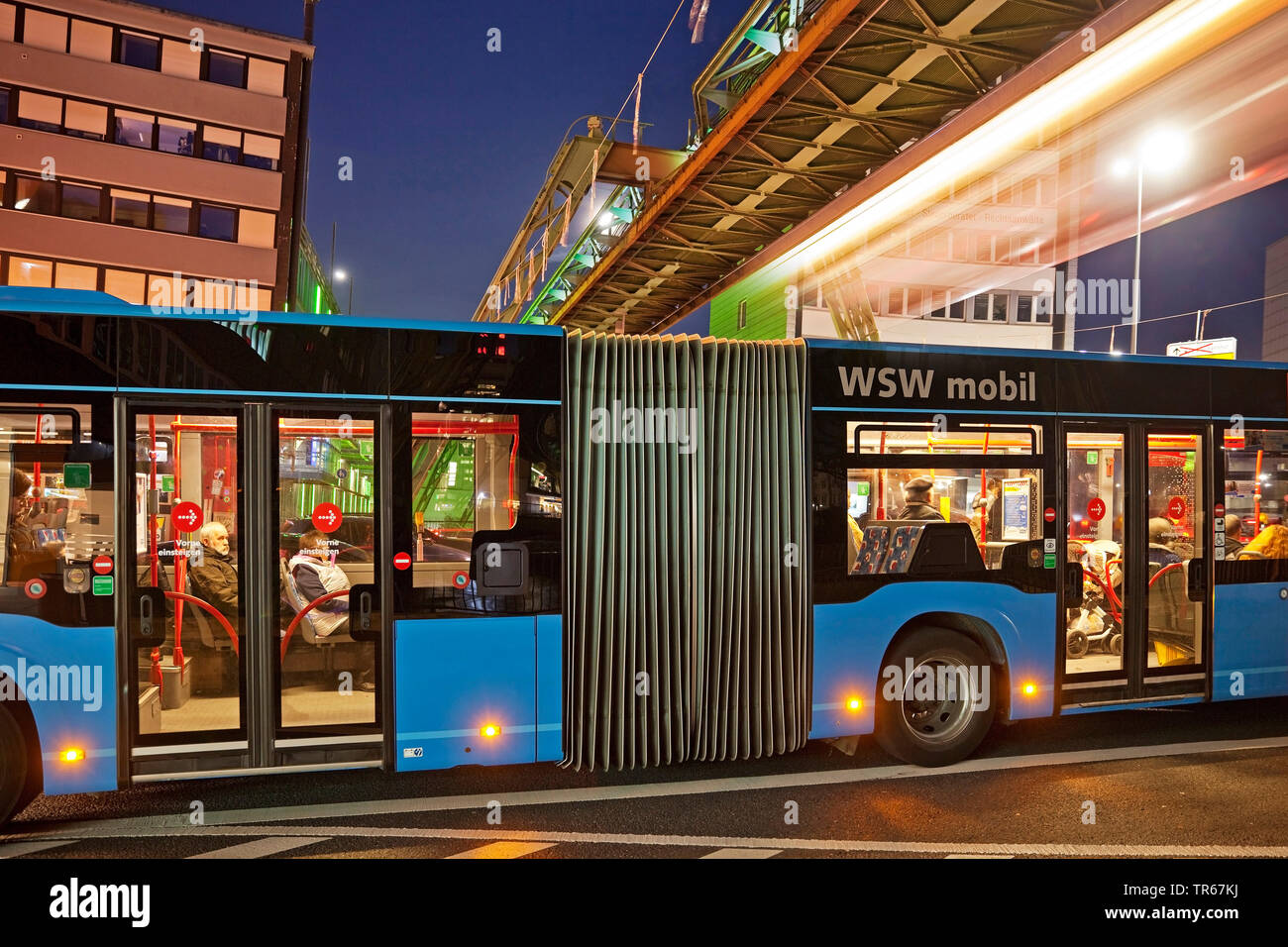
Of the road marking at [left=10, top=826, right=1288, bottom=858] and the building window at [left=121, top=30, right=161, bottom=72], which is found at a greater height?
the building window at [left=121, top=30, right=161, bottom=72]

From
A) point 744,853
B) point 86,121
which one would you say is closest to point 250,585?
point 744,853

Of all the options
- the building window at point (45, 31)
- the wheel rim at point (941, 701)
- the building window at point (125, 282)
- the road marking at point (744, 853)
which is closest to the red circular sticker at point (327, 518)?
the road marking at point (744, 853)

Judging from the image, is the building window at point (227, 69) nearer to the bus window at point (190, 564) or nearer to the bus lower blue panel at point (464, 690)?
the bus window at point (190, 564)

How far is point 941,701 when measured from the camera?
5.67 m

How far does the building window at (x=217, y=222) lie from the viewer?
859 inches

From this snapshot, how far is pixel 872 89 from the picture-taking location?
6852mm

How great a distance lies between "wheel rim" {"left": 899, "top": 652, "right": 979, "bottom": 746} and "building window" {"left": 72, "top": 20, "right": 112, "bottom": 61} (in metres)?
25.6

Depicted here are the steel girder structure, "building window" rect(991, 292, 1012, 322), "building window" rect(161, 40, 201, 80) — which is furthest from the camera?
"building window" rect(991, 292, 1012, 322)

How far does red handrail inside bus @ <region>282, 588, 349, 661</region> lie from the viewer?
15.3 ft

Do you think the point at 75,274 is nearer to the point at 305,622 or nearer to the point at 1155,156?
the point at 305,622

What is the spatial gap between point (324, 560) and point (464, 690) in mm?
1182

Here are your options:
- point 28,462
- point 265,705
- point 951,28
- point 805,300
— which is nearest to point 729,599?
point 265,705

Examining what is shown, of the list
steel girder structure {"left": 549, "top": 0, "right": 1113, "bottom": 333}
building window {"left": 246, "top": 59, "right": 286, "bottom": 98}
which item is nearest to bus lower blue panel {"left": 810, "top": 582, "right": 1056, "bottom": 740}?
steel girder structure {"left": 549, "top": 0, "right": 1113, "bottom": 333}

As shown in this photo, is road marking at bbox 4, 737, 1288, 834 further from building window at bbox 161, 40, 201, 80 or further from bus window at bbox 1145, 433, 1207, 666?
building window at bbox 161, 40, 201, 80
